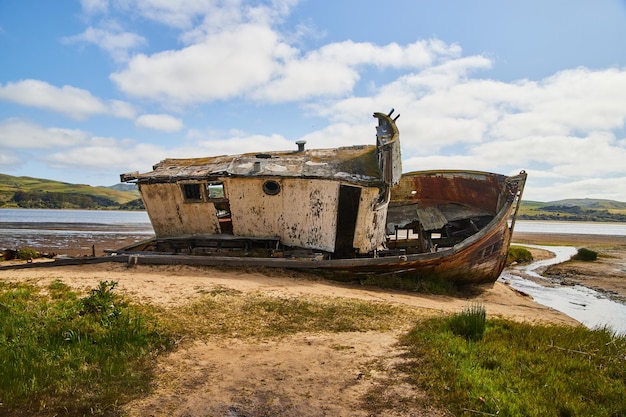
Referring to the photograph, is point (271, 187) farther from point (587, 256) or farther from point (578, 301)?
point (587, 256)

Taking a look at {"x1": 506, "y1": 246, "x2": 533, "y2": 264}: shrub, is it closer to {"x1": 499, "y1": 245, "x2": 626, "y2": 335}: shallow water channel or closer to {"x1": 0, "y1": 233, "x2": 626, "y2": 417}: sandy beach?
{"x1": 499, "y1": 245, "x2": 626, "y2": 335}: shallow water channel

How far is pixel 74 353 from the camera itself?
195 inches

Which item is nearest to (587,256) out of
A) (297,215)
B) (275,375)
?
(297,215)

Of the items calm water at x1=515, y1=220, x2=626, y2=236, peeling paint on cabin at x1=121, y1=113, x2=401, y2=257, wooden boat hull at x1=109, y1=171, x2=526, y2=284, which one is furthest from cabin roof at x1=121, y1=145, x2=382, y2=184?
calm water at x1=515, y1=220, x2=626, y2=236

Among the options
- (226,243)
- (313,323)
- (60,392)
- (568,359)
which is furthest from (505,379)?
(226,243)

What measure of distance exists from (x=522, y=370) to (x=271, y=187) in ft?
28.8

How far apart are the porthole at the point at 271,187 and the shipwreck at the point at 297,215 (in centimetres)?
3

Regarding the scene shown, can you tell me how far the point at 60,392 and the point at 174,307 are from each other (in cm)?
315

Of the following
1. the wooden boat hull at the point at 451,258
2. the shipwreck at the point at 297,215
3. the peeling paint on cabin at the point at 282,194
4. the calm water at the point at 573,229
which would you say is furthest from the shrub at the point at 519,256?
the calm water at the point at 573,229

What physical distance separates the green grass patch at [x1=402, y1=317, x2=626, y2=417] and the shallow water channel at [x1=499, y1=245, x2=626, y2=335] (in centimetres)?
480

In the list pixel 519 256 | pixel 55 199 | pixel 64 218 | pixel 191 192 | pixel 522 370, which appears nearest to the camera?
pixel 522 370

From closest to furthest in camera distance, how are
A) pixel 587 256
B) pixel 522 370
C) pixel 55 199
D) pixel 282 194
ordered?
pixel 522 370 < pixel 282 194 < pixel 587 256 < pixel 55 199

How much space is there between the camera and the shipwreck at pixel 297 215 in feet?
38.1

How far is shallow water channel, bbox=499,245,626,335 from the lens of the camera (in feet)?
36.6
